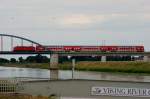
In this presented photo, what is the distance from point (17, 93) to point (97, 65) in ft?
260

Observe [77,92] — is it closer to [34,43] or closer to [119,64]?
[119,64]

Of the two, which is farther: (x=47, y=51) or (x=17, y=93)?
(x=47, y=51)

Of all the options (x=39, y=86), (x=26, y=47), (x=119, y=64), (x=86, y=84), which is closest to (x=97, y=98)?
(x=86, y=84)

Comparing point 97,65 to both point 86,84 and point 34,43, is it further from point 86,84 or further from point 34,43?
point 86,84

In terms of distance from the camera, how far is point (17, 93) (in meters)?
18.7

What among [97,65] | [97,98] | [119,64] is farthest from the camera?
[97,65]

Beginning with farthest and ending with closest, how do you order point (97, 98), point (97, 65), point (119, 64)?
point (97, 65) < point (119, 64) < point (97, 98)

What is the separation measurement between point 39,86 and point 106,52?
7761 centimetres

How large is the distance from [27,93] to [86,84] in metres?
2.25

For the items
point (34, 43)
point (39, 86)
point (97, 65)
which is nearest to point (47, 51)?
point (34, 43)

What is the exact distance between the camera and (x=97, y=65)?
9775 centimetres

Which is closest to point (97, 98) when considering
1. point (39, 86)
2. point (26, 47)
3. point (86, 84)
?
point (86, 84)

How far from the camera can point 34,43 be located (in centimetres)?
10300

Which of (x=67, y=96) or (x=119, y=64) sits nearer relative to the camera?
(x=67, y=96)
